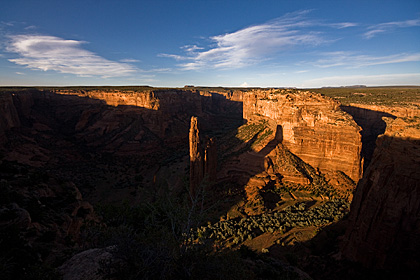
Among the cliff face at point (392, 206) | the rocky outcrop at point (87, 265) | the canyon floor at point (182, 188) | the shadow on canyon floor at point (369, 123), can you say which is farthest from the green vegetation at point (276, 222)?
the shadow on canyon floor at point (369, 123)

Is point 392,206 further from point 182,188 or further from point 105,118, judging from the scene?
point 105,118

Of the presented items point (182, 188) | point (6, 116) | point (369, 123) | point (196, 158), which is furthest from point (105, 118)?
point (369, 123)

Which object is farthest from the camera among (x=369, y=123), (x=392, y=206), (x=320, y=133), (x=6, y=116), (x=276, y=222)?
(x=6, y=116)

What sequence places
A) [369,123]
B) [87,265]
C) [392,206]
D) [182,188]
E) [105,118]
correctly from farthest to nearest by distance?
[105,118]
[369,123]
[182,188]
[392,206]
[87,265]

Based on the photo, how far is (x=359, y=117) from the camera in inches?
2149

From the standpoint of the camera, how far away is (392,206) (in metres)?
13.8

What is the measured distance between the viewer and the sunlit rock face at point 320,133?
116 feet

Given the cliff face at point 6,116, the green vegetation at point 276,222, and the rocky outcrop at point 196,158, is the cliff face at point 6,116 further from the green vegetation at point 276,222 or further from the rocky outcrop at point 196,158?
the green vegetation at point 276,222

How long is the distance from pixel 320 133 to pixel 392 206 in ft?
83.7

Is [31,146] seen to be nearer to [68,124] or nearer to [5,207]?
[68,124]

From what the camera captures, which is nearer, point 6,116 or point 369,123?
point 369,123

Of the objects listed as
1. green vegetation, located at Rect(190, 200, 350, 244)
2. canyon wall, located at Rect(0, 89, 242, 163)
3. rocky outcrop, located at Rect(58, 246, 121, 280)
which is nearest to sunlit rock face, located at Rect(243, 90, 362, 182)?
green vegetation, located at Rect(190, 200, 350, 244)

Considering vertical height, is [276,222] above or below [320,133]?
below

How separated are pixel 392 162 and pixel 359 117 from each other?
159 ft
